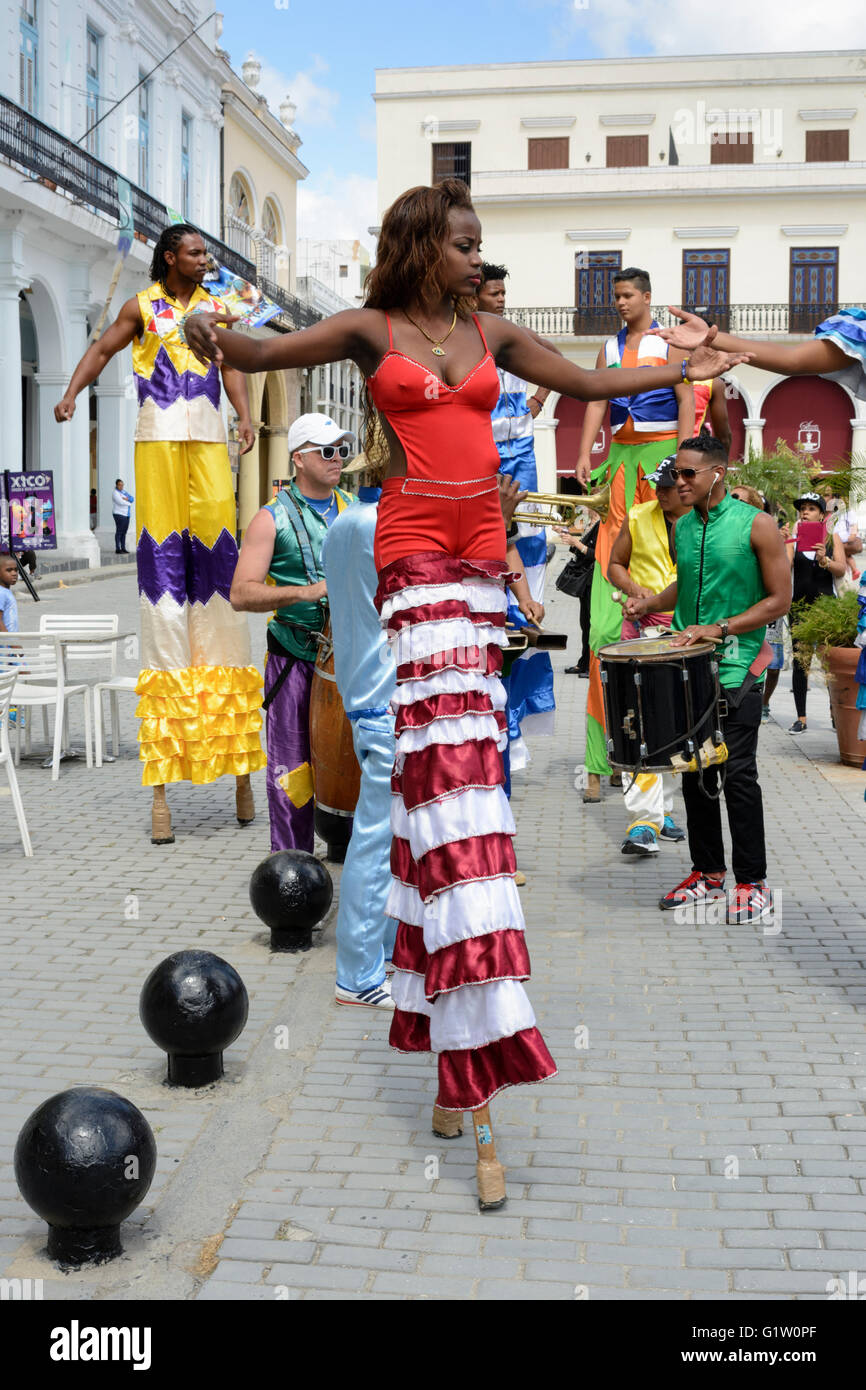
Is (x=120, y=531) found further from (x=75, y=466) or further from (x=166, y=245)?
(x=166, y=245)

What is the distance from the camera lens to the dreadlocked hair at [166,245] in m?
7.27

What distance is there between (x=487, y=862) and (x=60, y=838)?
4.62m

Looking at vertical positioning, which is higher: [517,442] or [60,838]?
[517,442]

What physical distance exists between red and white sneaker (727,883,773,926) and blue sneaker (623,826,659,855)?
1.07 m

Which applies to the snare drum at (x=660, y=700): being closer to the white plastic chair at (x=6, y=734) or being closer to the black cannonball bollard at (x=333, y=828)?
the black cannonball bollard at (x=333, y=828)

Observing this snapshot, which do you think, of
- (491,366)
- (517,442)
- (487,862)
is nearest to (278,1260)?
(487,862)

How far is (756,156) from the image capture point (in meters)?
51.9

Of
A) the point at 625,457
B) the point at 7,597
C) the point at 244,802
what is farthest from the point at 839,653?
the point at 7,597

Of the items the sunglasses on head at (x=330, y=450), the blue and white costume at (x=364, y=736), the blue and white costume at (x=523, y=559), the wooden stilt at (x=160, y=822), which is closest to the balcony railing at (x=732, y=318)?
the blue and white costume at (x=523, y=559)

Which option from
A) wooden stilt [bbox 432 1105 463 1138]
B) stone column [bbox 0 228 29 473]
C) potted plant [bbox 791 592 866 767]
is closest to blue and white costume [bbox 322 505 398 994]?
wooden stilt [bbox 432 1105 463 1138]

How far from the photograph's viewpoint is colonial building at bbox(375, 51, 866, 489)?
48.8m

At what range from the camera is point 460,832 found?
147 inches

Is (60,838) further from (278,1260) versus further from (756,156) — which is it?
(756,156)

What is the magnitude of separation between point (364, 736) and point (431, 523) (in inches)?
56.6
